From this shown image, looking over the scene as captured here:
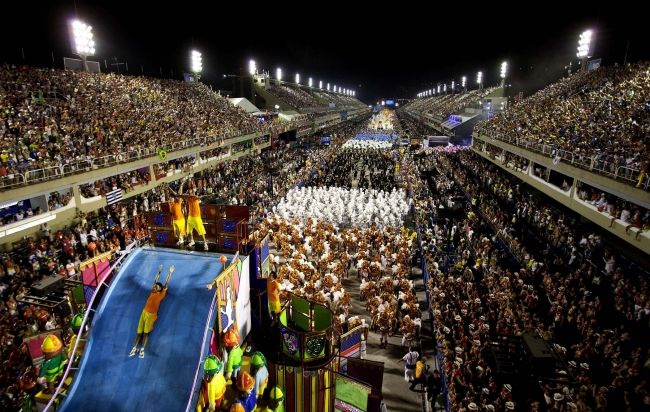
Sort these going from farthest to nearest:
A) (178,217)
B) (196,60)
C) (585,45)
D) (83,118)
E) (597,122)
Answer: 1. (196,60)
2. (585,45)
3. (83,118)
4. (597,122)
5. (178,217)

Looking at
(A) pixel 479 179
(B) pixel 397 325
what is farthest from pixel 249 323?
(A) pixel 479 179

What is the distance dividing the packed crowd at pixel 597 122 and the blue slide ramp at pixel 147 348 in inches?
656

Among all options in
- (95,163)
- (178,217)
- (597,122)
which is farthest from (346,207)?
(178,217)

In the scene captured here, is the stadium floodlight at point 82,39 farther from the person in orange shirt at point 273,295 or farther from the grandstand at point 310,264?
the person in orange shirt at point 273,295

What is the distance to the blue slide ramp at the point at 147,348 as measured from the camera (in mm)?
5863

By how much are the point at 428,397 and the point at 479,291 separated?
612cm

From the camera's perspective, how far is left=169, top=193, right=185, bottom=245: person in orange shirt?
7.94 m

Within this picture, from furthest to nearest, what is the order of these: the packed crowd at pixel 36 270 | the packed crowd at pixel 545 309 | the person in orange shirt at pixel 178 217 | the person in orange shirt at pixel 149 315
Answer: the packed crowd at pixel 545 309
the packed crowd at pixel 36 270
the person in orange shirt at pixel 178 217
the person in orange shirt at pixel 149 315

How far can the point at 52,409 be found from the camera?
6.31 meters

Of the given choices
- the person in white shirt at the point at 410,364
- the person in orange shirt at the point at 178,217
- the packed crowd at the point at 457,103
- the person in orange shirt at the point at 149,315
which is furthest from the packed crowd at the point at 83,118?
the packed crowd at the point at 457,103

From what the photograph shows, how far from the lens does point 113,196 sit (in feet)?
75.1

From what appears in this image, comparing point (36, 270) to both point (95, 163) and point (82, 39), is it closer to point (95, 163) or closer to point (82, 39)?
point (95, 163)

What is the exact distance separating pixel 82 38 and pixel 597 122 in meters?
41.2

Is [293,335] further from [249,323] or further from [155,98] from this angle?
[155,98]
